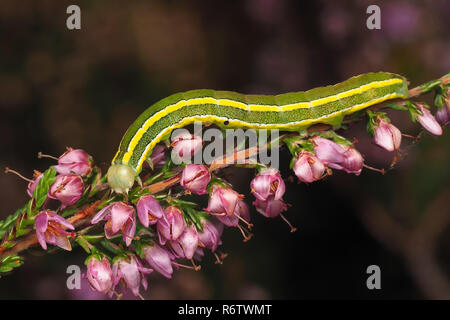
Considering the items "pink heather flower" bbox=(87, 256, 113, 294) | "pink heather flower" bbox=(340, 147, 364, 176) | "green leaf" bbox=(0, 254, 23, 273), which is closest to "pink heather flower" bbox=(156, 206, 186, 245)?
"pink heather flower" bbox=(87, 256, 113, 294)

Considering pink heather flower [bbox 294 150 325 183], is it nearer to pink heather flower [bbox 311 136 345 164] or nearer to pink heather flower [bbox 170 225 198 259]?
pink heather flower [bbox 311 136 345 164]

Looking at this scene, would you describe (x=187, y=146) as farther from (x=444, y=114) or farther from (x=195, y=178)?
(x=444, y=114)

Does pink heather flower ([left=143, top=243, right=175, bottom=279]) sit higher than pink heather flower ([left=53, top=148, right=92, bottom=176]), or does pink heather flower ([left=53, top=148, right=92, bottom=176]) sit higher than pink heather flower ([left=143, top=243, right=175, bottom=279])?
pink heather flower ([left=53, top=148, right=92, bottom=176])

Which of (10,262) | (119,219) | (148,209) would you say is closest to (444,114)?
(148,209)

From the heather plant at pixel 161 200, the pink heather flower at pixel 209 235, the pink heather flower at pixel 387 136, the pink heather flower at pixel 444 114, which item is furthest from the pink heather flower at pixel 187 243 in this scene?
the pink heather flower at pixel 444 114

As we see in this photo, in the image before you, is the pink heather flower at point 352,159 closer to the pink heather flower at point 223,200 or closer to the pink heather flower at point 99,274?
the pink heather flower at point 223,200

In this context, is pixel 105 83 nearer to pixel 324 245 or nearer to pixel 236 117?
pixel 324 245
